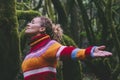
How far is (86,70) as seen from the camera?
1605 centimetres

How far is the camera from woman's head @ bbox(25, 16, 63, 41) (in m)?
4.31

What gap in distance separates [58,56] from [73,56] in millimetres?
212

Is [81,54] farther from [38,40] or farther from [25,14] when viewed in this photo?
[25,14]

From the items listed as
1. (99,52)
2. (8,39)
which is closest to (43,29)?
(99,52)

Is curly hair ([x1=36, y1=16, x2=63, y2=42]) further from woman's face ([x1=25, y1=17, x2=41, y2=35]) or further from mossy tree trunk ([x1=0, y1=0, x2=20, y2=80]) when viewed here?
mossy tree trunk ([x1=0, y1=0, x2=20, y2=80])

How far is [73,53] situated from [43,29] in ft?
2.15

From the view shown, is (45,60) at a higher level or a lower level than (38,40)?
lower

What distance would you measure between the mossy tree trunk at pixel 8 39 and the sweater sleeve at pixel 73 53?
2.66m

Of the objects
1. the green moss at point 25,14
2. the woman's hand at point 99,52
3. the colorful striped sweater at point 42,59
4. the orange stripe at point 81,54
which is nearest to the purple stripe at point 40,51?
the colorful striped sweater at point 42,59

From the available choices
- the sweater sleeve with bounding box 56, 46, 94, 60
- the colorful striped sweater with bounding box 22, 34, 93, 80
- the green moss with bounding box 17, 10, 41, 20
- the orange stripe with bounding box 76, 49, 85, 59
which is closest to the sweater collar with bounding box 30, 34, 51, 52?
the colorful striped sweater with bounding box 22, 34, 93, 80

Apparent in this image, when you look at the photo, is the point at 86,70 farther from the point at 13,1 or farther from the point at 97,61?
the point at 13,1

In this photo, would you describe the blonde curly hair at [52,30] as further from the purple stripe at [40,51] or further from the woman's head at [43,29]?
the purple stripe at [40,51]

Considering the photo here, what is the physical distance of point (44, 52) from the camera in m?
4.13

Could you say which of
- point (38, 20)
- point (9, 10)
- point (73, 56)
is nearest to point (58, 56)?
point (73, 56)
